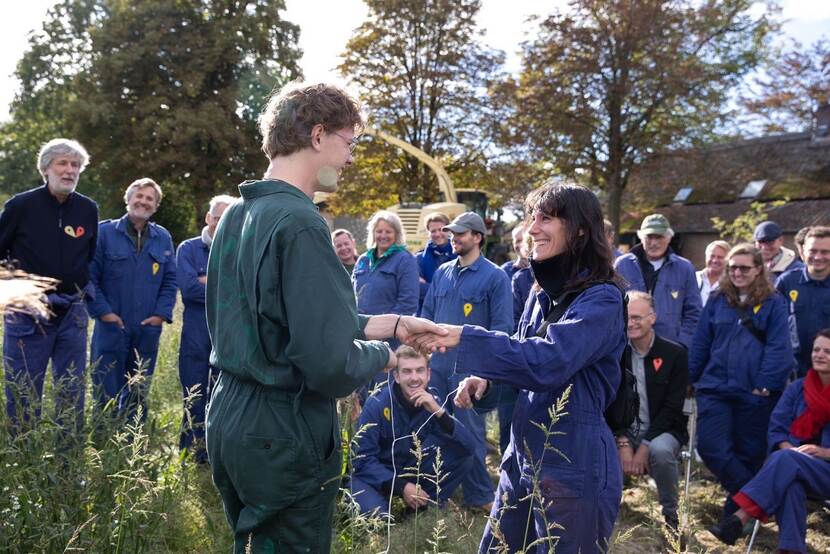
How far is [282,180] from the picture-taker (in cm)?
213

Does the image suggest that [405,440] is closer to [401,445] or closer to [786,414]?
[401,445]

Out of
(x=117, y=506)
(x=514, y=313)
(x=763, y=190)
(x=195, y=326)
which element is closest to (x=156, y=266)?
(x=195, y=326)

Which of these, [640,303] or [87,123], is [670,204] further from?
[640,303]

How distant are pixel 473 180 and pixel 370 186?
3567 millimetres

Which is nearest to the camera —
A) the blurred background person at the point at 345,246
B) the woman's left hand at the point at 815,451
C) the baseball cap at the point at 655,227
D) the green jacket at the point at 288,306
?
the green jacket at the point at 288,306

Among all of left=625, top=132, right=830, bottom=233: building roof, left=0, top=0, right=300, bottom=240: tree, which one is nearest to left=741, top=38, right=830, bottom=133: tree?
left=625, top=132, right=830, bottom=233: building roof

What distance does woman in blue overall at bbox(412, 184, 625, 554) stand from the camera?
2.41 metres

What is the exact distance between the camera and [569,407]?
2.52m

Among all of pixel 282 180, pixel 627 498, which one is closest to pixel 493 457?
pixel 627 498

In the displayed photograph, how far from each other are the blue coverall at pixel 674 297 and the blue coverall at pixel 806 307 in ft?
2.53

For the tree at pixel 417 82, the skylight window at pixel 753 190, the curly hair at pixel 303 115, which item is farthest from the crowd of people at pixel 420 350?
the skylight window at pixel 753 190

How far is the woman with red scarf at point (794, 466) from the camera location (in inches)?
181

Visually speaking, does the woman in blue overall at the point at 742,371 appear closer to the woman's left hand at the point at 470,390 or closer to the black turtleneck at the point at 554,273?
the woman's left hand at the point at 470,390

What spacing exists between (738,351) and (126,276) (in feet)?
15.5
